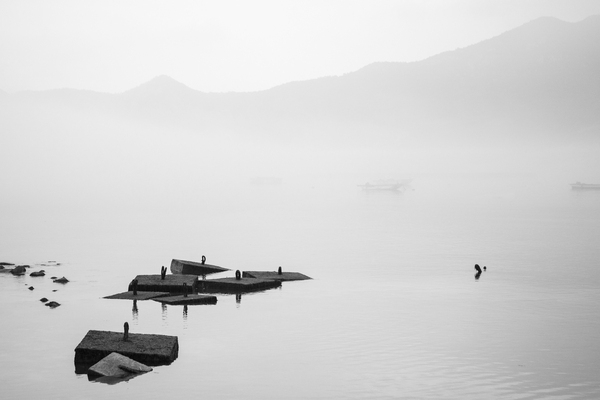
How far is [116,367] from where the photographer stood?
70.5 ft

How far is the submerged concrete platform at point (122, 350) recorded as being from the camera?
73.0 feet

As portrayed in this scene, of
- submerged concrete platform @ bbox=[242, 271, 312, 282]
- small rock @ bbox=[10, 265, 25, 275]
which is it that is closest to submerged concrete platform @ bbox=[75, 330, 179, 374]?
submerged concrete platform @ bbox=[242, 271, 312, 282]

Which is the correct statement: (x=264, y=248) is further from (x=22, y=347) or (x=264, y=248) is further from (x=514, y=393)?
(x=514, y=393)

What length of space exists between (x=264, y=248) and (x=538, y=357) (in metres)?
39.5

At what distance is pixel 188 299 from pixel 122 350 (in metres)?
9.50

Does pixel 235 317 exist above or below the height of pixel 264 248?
below

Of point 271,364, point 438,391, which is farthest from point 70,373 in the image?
point 438,391

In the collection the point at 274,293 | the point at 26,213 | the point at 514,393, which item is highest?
the point at 26,213

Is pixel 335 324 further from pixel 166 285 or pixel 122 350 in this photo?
pixel 122 350

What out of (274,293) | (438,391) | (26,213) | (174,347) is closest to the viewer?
(438,391)

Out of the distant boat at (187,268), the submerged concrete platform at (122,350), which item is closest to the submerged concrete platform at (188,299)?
the distant boat at (187,268)

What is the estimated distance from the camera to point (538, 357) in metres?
25.4

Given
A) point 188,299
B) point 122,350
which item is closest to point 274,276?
point 188,299

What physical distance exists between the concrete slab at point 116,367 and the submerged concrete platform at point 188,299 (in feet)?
31.2
